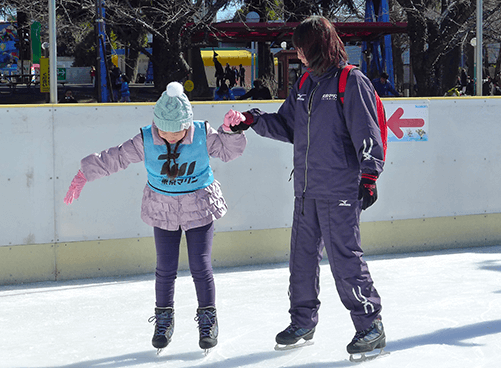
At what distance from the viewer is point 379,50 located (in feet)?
72.0

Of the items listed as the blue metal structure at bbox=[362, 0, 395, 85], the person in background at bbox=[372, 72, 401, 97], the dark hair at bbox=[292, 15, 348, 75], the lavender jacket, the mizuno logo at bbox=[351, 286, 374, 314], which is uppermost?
the blue metal structure at bbox=[362, 0, 395, 85]

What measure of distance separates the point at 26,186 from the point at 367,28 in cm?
1692

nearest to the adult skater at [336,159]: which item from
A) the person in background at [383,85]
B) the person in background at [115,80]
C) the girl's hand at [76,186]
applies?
the girl's hand at [76,186]

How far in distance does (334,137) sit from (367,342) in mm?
918

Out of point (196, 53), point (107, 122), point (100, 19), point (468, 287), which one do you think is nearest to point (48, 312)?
point (107, 122)

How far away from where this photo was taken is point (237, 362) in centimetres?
301

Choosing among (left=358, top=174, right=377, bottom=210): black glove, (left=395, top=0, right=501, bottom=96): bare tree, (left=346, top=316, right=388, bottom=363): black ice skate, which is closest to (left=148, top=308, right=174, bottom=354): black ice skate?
(left=346, top=316, right=388, bottom=363): black ice skate

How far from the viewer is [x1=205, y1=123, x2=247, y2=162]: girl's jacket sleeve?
3123 mm

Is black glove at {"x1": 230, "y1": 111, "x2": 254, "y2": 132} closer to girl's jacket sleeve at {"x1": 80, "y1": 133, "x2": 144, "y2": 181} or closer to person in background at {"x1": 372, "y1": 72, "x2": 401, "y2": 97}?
girl's jacket sleeve at {"x1": 80, "y1": 133, "x2": 144, "y2": 181}

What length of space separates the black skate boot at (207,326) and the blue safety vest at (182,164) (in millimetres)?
579

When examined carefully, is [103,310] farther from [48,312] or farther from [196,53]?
[196,53]

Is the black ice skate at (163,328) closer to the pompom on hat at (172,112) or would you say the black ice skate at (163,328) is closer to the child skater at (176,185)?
the child skater at (176,185)

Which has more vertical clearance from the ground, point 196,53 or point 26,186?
point 196,53

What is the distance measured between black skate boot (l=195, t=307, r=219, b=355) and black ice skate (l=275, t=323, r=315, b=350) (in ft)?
0.99
